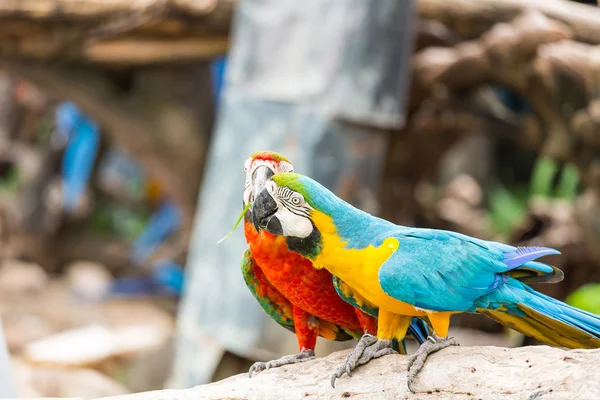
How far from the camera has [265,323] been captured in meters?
2.49

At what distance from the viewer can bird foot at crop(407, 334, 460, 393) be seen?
1.20 meters

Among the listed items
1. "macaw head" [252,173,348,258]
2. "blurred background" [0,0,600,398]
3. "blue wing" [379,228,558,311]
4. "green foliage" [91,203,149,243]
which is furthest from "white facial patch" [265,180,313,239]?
"green foliage" [91,203,149,243]

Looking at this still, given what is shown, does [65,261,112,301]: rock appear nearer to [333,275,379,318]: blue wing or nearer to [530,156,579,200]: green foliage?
[530,156,579,200]: green foliage

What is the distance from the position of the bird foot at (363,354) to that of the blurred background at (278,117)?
841 mm

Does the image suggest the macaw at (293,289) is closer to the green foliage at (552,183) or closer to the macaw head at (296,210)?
the macaw head at (296,210)

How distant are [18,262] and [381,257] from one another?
5.46m

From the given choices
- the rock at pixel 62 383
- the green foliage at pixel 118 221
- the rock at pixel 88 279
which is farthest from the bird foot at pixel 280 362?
the green foliage at pixel 118 221

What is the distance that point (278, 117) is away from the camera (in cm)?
254

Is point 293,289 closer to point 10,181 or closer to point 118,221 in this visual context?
point 118,221

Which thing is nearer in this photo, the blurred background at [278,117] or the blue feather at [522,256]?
the blue feather at [522,256]

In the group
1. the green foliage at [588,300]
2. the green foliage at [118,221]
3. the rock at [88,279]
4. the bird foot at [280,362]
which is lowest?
the rock at [88,279]

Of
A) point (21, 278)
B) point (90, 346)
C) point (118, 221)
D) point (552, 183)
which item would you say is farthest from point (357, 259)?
point (118, 221)

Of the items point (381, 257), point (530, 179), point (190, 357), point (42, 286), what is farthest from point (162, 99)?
point (530, 179)

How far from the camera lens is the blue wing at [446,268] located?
3.71 ft
